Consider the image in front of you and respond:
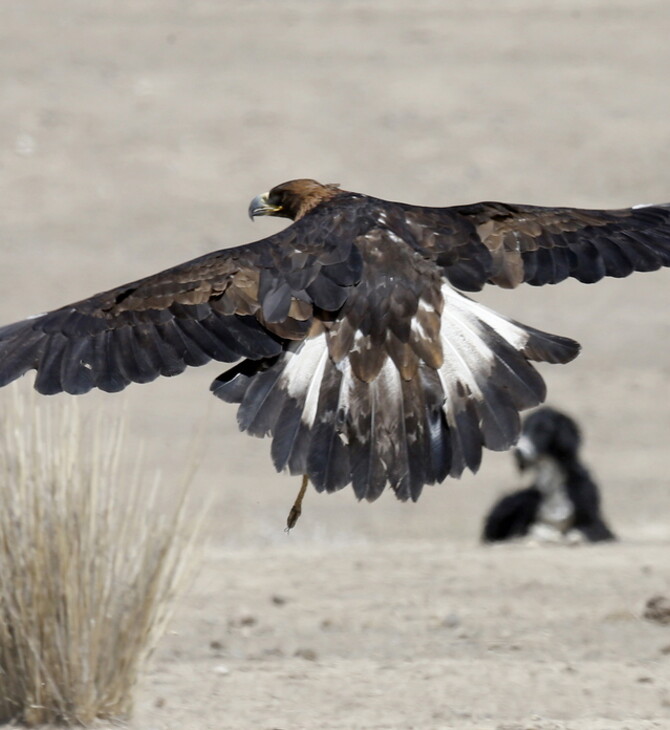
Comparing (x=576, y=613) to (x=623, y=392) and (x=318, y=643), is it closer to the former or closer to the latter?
(x=318, y=643)

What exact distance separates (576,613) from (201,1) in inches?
616

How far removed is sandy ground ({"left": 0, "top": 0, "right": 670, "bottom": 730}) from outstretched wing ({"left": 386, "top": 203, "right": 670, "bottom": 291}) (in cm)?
109

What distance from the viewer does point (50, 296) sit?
668 inches

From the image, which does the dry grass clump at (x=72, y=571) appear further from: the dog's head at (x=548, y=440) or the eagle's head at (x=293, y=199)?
the dog's head at (x=548, y=440)

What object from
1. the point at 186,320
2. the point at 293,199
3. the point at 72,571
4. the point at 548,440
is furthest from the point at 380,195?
the point at 186,320

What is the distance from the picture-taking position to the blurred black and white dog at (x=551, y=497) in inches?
413

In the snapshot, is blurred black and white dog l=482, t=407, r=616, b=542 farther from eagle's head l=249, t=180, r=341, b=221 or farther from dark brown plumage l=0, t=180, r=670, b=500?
dark brown plumage l=0, t=180, r=670, b=500

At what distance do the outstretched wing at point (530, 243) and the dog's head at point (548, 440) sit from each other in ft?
12.6

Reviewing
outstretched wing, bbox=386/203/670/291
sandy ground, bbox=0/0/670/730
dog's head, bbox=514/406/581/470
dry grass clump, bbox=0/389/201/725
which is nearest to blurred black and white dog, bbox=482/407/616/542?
dog's head, bbox=514/406/581/470

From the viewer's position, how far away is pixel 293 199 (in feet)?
24.4

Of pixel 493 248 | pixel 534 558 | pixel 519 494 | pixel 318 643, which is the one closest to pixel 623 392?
pixel 519 494

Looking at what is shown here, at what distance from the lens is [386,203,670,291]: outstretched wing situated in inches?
255

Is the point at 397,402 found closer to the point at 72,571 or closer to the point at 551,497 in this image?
the point at 72,571

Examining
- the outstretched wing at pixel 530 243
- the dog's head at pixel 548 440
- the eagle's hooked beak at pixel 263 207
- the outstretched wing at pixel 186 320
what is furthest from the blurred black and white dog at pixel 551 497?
the outstretched wing at pixel 186 320
